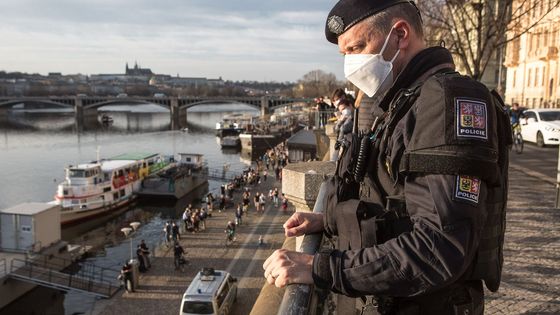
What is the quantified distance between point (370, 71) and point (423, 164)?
0.67m

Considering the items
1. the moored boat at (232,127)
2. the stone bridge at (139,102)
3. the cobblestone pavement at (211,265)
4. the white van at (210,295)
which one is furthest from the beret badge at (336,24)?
the stone bridge at (139,102)

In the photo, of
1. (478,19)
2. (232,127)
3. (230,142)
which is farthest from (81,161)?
(478,19)

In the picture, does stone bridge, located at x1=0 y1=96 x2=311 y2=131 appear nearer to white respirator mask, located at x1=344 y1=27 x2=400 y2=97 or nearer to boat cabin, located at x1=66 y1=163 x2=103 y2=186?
boat cabin, located at x1=66 y1=163 x2=103 y2=186

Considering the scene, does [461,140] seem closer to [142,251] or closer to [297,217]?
[297,217]

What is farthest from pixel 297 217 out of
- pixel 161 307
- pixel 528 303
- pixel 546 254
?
pixel 161 307

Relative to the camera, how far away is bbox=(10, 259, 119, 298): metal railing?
19.3m

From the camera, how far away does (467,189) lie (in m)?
1.59

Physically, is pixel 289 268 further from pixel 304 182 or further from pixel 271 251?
pixel 271 251

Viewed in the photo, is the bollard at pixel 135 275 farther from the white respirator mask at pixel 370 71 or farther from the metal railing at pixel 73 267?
the white respirator mask at pixel 370 71

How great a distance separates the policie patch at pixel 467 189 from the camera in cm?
158

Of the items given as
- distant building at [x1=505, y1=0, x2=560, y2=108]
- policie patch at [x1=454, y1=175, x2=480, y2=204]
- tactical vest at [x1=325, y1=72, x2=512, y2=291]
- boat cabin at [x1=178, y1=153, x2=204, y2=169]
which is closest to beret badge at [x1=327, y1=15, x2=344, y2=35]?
tactical vest at [x1=325, y1=72, x2=512, y2=291]

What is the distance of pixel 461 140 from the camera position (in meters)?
1.59

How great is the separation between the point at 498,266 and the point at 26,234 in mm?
23183

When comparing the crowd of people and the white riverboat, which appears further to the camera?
the white riverboat
